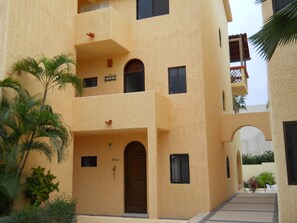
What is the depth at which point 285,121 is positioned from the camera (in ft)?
29.5

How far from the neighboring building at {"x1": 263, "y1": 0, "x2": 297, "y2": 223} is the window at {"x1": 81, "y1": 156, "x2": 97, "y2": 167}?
313 inches

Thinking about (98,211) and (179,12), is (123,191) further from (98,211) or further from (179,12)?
(179,12)

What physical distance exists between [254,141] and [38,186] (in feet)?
101

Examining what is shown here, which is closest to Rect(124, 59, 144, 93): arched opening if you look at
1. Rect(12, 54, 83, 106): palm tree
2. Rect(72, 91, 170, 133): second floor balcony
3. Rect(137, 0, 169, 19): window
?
Rect(72, 91, 170, 133): second floor balcony

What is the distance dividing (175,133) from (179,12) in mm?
4877

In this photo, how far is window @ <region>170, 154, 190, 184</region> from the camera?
13.0 m

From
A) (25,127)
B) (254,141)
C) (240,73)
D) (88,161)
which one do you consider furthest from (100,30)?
(254,141)

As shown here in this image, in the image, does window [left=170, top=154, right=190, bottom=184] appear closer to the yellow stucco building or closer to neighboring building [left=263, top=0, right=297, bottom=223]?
the yellow stucco building

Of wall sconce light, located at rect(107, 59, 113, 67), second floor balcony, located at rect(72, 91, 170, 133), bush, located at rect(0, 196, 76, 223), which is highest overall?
wall sconce light, located at rect(107, 59, 113, 67)

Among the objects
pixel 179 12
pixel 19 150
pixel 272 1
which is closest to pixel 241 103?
pixel 179 12

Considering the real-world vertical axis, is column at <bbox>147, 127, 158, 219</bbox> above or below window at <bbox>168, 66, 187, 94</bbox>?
below

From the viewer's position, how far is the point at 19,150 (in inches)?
347

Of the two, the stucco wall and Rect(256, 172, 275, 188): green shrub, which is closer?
the stucco wall

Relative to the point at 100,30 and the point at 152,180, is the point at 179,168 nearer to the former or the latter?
the point at 152,180
